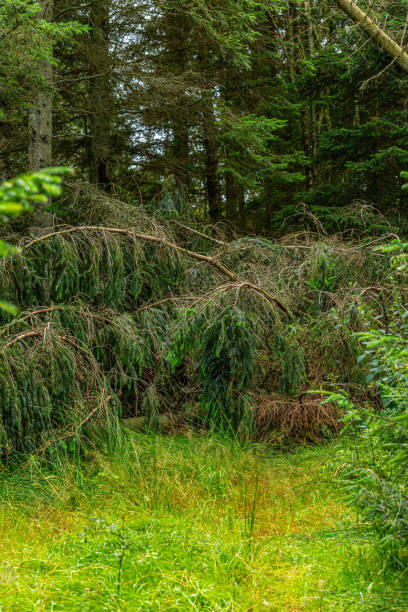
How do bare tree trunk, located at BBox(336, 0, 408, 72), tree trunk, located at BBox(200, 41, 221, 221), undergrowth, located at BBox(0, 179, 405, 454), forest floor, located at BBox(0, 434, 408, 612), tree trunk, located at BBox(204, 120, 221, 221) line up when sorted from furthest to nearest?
tree trunk, located at BBox(204, 120, 221, 221)
tree trunk, located at BBox(200, 41, 221, 221)
bare tree trunk, located at BBox(336, 0, 408, 72)
undergrowth, located at BBox(0, 179, 405, 454)
forest floor, located at BBox(0, 434, 408, 612)

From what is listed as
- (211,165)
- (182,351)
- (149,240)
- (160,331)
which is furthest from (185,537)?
(211,165)

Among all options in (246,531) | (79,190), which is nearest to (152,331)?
(79,190)

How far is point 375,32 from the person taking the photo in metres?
7.31

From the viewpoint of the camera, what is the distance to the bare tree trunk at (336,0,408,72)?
7.27m

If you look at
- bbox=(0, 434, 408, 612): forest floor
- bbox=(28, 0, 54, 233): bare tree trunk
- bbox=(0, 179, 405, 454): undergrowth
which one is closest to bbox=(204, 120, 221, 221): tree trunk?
bbox=(28, 0, 54, 233): bare tree trunk

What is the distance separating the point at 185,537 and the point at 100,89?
6.59m

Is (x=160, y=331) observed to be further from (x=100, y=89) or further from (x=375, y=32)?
(x=375, y=32)

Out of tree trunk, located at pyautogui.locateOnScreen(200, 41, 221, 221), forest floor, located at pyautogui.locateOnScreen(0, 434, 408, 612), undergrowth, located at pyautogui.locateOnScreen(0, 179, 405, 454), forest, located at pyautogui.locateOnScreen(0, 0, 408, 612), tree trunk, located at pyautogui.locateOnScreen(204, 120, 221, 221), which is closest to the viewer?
forest floor, located at pyautogui.locateOnScreen(0, 434, 408, 612)

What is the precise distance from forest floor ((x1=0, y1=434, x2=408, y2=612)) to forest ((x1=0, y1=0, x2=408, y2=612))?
2cm

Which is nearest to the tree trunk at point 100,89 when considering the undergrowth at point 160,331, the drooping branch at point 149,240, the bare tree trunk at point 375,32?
the undergrowth at point 160,331

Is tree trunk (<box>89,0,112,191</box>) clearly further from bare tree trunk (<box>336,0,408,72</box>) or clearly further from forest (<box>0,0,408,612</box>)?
bare tree trunk (<box>336,0,408,72</box>)

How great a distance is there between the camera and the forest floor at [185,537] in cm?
203

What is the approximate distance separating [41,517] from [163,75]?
635cm

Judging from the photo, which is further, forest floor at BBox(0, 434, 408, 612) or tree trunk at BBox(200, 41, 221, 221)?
tree trunk at BBox(200, 41, 221, 221)
